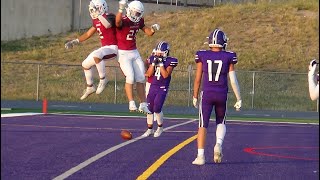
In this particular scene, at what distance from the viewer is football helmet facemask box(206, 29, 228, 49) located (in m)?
13.9

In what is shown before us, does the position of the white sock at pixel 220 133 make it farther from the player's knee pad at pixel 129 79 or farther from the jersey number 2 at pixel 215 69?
the player's knee pad at pixel 129 79

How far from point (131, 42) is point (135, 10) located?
672mm

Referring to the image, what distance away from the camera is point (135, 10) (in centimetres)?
970

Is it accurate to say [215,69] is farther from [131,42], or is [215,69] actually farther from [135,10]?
[135,10]

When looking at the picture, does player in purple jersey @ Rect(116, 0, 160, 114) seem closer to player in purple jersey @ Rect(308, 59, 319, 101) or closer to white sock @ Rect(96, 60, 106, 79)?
white sock @ Rect(96, 60, 106, 79)

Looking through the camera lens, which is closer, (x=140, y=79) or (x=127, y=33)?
(x=127, y=33)

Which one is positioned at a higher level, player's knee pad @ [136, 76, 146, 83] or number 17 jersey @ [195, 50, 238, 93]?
number 17 jersey @ [195, 50, 238, 93]

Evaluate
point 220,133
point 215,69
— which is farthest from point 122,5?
point 220,133

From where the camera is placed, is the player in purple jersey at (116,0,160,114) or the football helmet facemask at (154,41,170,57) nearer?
the player in purple jersey at (116,0,160,114)

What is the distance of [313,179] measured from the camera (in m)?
13.2

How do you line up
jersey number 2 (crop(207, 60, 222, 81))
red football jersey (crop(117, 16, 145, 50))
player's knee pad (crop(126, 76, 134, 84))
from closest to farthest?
red football jersey (crop(117, 16, 145, 50)) → player's knee pad (crop(126, 76, 134, 84)) → jersey number 2 (crop(207, 60, 222, 81))

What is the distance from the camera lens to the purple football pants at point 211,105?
14.9 m

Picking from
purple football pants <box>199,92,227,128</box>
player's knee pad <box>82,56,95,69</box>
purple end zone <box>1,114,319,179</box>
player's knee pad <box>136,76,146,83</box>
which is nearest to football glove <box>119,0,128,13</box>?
player's knee pad <box>82,56,95,69</box>

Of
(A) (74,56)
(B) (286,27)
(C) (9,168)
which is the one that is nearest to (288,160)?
(C) (9,168)
